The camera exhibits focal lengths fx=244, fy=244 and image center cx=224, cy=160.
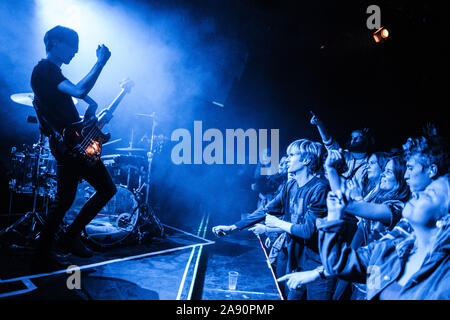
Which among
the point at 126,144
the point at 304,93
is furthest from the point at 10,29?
the point at 304,93

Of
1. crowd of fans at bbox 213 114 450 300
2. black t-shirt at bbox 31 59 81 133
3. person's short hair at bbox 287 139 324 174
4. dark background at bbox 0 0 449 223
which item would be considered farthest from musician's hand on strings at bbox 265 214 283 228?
black t-shirt at bbox 31 59 81 133

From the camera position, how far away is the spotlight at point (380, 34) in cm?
412

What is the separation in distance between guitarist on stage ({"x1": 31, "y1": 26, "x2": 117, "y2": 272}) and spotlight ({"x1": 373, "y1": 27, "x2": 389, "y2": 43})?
435 cm

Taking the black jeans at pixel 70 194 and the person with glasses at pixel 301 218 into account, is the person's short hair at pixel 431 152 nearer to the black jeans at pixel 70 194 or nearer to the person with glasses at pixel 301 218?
the person with glasses at pixel 301 218

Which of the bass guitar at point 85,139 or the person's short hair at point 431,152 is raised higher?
the bass guitar at point 85,139

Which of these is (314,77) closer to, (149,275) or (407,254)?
(407,254)

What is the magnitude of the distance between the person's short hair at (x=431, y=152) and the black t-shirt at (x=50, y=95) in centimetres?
283

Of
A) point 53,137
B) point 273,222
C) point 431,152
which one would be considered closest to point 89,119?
point 53,137

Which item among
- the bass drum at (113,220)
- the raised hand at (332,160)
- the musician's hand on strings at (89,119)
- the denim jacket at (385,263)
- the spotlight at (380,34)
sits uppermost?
the spotlight at (380,34)

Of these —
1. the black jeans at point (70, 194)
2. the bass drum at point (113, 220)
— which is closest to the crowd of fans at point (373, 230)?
the black jeans at point (70, 194)

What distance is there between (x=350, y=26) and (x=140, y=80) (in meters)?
4.82

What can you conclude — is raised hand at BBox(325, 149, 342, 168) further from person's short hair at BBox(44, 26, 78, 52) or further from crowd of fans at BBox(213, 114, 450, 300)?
person's short hair at BBox(44, 26, 78, 52)

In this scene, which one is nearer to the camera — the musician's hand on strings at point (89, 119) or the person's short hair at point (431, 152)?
the person's short hair at point (431, 152)

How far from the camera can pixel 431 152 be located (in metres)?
1.45
